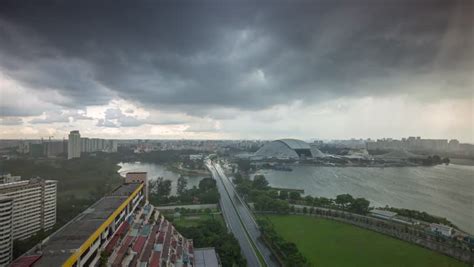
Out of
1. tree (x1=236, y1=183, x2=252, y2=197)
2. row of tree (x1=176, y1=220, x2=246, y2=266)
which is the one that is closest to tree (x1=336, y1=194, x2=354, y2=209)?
tree (x1=236, y1=183, x2=252, y2=197)

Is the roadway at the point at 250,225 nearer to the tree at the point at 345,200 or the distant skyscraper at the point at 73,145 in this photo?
the tree at the point at 345,200

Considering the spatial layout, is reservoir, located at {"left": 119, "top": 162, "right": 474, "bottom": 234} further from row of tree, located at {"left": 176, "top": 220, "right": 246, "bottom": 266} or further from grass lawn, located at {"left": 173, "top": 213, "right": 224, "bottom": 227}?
row of tree, located at {"left": 176, "top": 220, "right": 246, "bottom": 266}

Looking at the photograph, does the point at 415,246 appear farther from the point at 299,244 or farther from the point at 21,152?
the point at 21,152

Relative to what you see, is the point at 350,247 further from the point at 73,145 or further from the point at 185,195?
the point at 73,145

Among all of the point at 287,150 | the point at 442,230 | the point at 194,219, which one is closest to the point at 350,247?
the point at 442,230

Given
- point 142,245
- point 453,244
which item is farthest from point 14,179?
point 453,244
